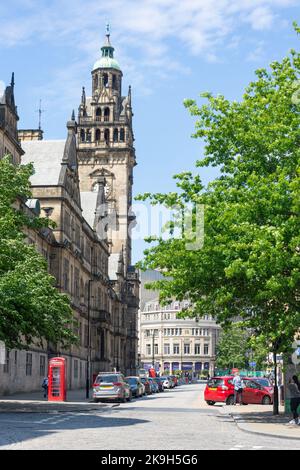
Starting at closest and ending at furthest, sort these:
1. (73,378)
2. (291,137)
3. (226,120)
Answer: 1. (291,137)
2. (226,120)
3. (73,378)

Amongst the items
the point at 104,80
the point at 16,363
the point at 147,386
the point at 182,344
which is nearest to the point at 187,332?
the point at 182,344

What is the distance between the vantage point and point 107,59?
126 metres

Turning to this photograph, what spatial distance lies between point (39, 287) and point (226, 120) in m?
9.63

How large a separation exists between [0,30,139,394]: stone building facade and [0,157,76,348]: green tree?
14.5ft

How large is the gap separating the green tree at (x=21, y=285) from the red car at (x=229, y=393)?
11.9 metres

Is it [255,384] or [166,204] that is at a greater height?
[166,204]

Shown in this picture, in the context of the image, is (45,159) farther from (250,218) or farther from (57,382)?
(250,218)

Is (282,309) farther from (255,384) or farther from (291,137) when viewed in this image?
(255,384)

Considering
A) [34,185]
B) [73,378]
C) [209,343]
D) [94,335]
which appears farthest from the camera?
[209,343]

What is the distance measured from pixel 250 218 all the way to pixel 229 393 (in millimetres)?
19263

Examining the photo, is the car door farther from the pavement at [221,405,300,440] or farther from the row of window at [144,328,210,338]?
the row of window at [144,328,210,338]

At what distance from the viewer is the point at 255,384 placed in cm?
4372

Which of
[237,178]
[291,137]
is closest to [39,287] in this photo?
[237,178]

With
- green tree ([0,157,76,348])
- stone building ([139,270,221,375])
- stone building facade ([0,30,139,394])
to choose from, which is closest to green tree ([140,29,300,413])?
green tree ([0,157,76,348])
